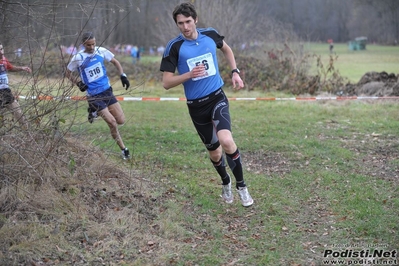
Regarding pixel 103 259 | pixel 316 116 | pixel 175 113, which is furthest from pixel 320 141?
pixel 103 259

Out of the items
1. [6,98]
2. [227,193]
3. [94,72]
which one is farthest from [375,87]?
[6,98]

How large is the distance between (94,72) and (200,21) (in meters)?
13.6

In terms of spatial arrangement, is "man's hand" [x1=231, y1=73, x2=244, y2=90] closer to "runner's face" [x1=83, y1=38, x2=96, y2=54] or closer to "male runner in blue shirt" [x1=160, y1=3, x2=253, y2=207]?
"male runner in blue shirt" [x1=160, y1=3, x2=253, y2=207]

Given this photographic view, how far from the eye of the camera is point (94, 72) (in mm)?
8367

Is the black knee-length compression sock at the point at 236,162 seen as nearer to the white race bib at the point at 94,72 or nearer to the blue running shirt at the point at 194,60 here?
the blue running shirt at the point at 194,60

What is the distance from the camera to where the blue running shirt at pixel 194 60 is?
19.7 ft

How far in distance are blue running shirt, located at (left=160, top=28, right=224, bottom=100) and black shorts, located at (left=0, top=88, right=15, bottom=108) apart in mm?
1757

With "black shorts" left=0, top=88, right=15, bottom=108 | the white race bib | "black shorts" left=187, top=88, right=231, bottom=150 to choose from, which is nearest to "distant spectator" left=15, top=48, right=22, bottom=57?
"black shorts" left=0, top=88, right=15, bottom=108

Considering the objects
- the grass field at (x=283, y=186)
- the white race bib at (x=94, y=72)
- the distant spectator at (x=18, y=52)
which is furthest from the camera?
the white race bib at (x=94, y=72)

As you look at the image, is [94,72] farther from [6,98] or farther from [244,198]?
[244,198]

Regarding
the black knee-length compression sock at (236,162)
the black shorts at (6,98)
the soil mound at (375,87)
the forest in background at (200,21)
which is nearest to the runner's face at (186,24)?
the forest in background at (200,21)

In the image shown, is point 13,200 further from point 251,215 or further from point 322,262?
point 322,262

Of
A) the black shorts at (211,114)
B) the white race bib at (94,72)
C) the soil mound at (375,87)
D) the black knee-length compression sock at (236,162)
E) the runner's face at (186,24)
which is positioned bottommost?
the soil mound at (375,87)

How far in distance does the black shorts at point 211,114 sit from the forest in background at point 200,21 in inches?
50.5
